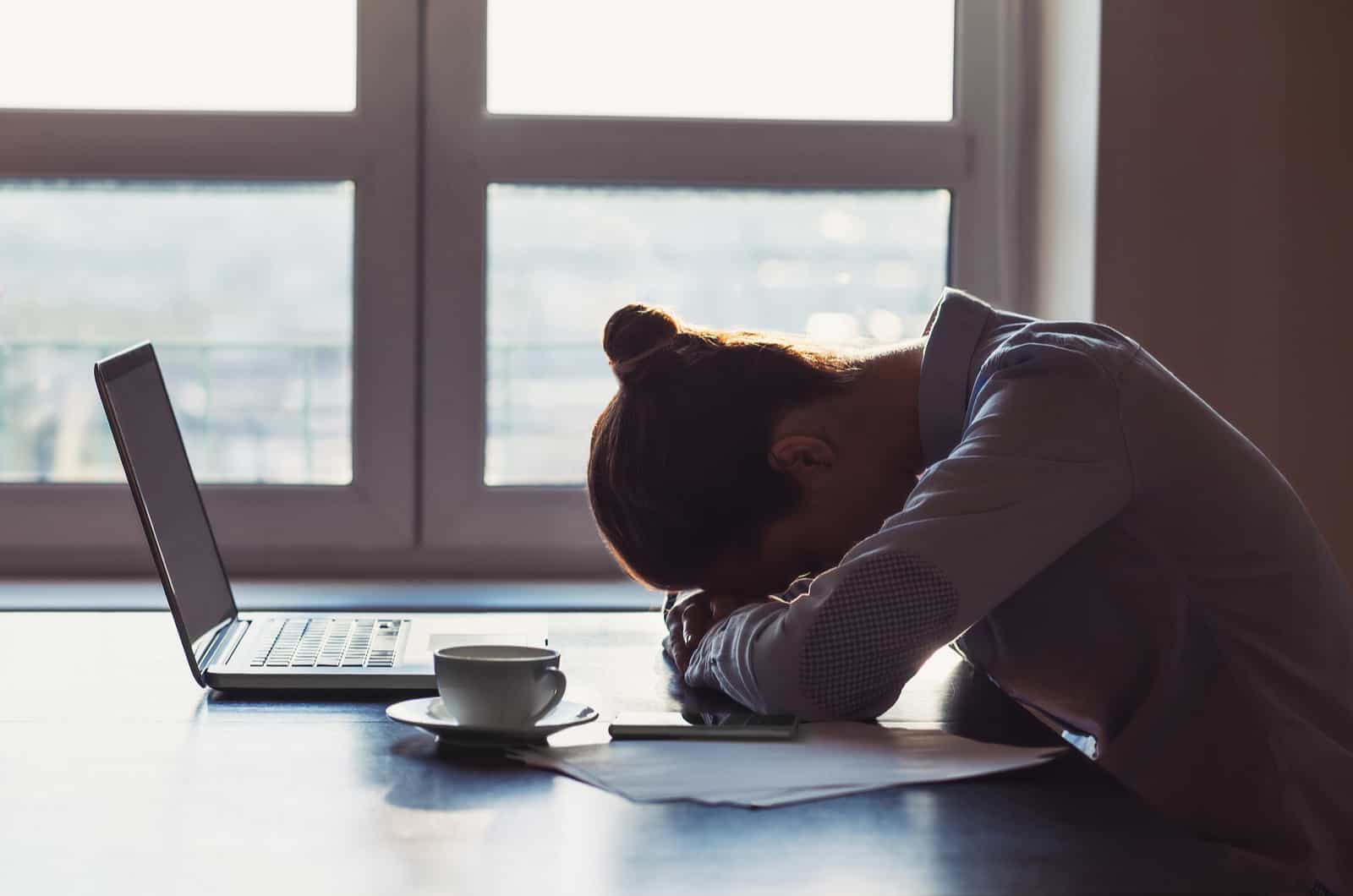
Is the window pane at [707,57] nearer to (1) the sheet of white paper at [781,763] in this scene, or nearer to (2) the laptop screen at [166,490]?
(2) the laptop screen at [166,490]

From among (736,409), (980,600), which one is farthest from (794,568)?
(980,600)

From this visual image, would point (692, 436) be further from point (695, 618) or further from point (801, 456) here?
point (695, 618)

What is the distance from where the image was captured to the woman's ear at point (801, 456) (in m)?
1.17

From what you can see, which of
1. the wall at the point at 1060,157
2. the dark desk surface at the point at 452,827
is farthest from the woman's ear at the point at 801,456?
the wall at the point at 1060,157

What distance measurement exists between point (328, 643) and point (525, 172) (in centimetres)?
97

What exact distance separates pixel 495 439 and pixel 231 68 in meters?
0.68

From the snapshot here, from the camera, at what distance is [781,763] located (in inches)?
34.5

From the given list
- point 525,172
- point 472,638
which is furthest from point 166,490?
point 525,172

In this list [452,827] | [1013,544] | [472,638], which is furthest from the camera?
[472,638]

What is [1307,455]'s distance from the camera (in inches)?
74.6

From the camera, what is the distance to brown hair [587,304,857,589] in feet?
3.80

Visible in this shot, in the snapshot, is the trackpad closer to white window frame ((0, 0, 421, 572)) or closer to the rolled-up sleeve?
the rolled-up sleeve

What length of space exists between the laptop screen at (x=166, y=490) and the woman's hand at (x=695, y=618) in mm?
424

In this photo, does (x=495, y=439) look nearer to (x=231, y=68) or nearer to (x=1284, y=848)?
(x=231, y=68)
